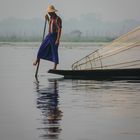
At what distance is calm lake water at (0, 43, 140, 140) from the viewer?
11008 millimetres

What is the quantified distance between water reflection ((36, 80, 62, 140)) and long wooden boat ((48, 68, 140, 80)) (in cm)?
374

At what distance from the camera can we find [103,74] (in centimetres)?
2336

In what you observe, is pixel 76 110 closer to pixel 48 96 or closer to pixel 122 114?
pixel 122 114

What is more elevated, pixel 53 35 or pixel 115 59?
pixel 53 35

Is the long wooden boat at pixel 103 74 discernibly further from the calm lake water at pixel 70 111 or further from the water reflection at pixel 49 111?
the water reflection at pixel 49 111

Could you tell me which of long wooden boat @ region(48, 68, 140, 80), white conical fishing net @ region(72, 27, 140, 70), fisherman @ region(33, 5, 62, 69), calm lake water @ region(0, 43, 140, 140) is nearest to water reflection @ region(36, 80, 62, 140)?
calm lake water @ region(0, 43, 140, 140)

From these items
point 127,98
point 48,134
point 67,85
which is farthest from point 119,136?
point 67,85

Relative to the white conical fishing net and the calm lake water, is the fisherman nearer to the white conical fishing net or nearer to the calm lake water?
the white conical fishing net

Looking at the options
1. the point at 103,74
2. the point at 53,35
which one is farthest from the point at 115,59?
→ the point at 103,74

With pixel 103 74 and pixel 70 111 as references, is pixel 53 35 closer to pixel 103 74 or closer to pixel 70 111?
pixel 103 74

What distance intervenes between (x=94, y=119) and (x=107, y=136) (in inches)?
69.8

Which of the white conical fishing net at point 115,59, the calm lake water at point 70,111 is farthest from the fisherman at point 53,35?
the calm lake water at point 70,111

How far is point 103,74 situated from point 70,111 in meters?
9.77

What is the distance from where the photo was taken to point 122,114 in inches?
519
